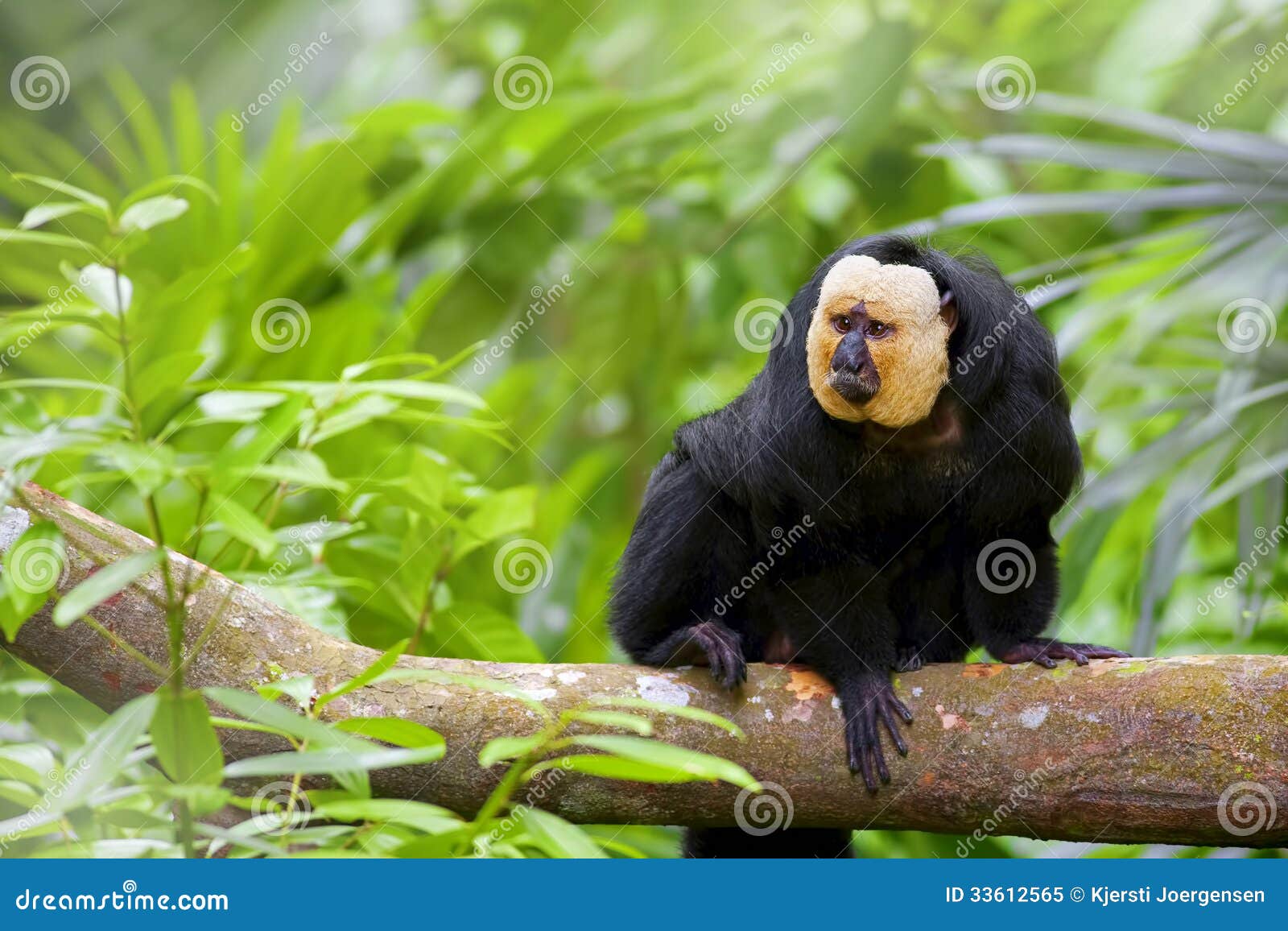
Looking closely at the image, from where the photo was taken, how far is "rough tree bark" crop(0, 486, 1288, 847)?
1.50 metres

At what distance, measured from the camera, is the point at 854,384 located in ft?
5.67

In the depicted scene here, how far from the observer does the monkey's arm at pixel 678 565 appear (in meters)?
2.00

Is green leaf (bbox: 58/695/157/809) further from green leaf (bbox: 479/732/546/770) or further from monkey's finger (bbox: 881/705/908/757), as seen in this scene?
monkey's finger (bbox: 881/705/908/757)

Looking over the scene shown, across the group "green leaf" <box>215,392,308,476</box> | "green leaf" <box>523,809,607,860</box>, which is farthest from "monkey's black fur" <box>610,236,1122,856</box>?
"green leaf" <box>523,809,607,860</box>

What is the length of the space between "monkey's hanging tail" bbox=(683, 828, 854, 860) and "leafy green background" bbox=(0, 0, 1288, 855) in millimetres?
500

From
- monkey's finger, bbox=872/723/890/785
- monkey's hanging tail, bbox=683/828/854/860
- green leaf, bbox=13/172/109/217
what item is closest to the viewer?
green leaf, bbox=13/172/109/217

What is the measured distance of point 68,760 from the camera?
1698mm

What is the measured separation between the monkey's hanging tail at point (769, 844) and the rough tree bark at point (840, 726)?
274mm

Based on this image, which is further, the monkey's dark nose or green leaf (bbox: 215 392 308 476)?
the monkey's dark nose

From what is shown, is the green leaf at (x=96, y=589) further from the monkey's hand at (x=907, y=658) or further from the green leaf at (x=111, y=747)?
the monkey's hand at (x=907, y=658)

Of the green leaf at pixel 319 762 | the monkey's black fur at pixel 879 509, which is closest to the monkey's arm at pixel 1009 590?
the monkey's black fur at pixel 879 509

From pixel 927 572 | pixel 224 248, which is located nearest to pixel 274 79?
pixel 224 248

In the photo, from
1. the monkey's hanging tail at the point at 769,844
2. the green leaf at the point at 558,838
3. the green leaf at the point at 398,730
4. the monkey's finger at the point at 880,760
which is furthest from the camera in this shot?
the monkey's hanging tail at the point at 769,844

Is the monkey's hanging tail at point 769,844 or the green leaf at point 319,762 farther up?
the green leaf at point 319,762
